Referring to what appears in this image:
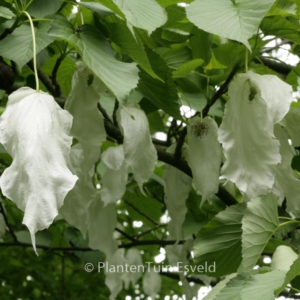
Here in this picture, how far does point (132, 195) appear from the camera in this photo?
1577 mm

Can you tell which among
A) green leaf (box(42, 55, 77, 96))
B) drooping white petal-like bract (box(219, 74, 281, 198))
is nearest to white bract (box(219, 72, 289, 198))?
drooping white petal-like bract (box(219, 74, 281, 198))

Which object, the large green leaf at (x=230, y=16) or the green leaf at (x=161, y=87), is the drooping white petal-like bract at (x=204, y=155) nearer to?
the green leaf at (x=161, y=87)

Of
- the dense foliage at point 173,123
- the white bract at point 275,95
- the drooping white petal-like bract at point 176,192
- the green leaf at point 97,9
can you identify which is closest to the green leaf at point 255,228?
the dense foliage at point 173,123

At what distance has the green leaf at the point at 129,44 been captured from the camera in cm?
82

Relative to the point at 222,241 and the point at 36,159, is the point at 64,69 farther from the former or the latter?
the point at 36,159

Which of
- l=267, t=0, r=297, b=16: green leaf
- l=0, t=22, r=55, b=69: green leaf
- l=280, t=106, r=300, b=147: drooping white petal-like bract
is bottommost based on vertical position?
l=280, t=106, r=300, b=147: drooping white petal-like bract

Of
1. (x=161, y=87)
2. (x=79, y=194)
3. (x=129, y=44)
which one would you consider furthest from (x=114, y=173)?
(x=129, y=44)

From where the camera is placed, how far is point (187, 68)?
0.98 metres

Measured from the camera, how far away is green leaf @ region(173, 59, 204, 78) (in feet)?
3.16

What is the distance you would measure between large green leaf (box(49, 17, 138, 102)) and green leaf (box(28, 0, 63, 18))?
8 centimetres

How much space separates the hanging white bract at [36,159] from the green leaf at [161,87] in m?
0.28

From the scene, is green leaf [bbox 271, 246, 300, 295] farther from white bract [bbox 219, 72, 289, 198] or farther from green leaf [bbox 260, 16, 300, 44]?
green leaf [bbox 260, 16, 300, 44]

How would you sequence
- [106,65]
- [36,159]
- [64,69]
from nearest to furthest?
[36,159] → [106,65] → [64,69]

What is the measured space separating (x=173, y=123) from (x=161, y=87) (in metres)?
0.27
